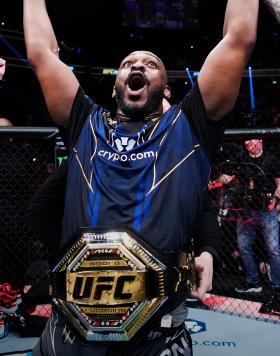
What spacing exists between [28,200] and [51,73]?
1763mm

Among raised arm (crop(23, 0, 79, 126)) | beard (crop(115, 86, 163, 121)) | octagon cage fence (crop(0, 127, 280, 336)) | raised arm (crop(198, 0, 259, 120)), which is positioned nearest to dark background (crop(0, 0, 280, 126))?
octagon cage fence (crop(0, 127, 280, 336))

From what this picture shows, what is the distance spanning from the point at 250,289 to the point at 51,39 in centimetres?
339

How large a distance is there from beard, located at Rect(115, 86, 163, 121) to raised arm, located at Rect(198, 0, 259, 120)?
6.8 inches

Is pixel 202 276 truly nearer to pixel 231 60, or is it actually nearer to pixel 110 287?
pixel 110 287

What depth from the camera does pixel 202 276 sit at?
108 cm

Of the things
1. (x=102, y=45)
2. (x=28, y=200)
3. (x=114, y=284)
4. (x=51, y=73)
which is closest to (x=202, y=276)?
(x=114, y=284)

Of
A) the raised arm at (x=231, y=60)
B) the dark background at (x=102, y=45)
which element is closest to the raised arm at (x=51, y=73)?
the raised arm at (x=231, y=60)

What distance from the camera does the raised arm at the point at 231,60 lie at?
108cm

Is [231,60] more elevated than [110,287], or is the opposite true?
[231,60]

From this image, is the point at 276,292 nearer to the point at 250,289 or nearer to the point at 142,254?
the point at 250,289

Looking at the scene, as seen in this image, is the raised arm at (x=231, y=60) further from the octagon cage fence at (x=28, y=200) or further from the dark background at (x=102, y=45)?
the dark background at (x=102, y=45)

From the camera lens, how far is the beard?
3.98 feet

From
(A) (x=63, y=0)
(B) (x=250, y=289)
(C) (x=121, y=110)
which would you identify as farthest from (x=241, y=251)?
(A) (x=63, y=0)

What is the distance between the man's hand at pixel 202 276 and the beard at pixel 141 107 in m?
0.44
